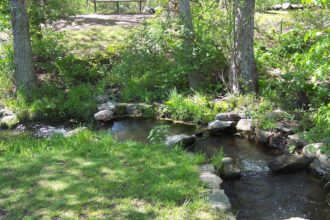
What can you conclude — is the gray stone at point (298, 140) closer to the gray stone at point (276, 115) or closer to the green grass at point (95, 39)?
the gray stone at point (276, 115)

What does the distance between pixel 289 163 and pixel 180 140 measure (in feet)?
6.30

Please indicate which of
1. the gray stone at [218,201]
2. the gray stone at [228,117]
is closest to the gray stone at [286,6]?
the gray stone at [228,117]

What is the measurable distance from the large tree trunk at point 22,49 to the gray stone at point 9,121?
95cm

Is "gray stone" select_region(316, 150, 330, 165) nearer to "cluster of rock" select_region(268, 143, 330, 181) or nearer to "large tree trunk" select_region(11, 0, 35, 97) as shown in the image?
"cluster of rock" select_region(268, 143, 330, 181)

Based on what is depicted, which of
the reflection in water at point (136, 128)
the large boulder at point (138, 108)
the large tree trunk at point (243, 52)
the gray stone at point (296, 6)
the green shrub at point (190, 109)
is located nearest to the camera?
the reflection in water at point (136, 128)

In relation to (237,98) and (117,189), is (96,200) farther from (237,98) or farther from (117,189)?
(237,98)

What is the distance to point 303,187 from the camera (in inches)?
244

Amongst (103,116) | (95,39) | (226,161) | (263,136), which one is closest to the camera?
(226,161)

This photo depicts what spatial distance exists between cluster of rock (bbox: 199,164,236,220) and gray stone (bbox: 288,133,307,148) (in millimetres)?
2271

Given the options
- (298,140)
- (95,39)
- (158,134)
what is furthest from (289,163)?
(95,39)

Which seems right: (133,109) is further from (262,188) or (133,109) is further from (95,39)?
(262,188)

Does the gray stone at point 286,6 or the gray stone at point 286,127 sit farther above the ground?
the gray stone at point 286,6

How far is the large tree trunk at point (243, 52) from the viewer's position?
9.08m

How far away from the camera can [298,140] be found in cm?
754
